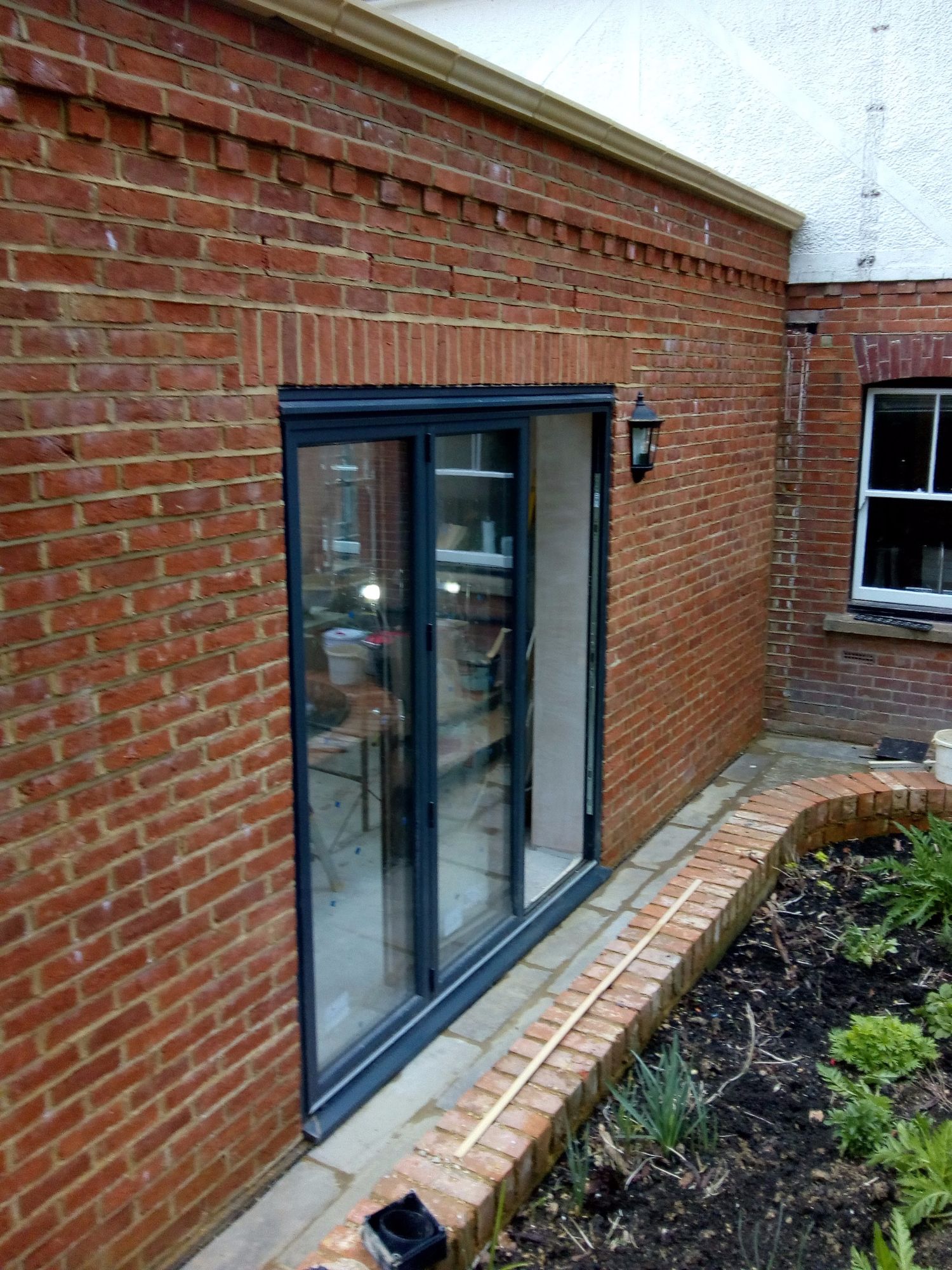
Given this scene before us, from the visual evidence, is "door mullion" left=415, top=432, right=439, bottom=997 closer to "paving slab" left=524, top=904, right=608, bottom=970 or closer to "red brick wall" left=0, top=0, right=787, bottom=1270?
"red brick wall" left=0, top=0, right=787, bottom=1270

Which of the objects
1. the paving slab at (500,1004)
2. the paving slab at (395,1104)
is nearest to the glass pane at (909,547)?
the paving slab at (500,1004)

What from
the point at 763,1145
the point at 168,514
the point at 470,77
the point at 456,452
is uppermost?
the point at 470,77

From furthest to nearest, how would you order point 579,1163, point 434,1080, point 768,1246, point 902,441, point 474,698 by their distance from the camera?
point 902,441 < point 474,698 < point 434,1080 < point 579,1163 < point 768,1246

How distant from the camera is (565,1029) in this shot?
11.8 ft

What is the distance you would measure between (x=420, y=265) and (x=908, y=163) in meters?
5.15

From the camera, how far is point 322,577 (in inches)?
142

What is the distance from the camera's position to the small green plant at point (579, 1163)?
3008mm

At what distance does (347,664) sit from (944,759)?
3849 millimetres

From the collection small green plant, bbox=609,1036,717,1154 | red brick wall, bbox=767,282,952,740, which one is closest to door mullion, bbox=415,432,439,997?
small green plant, bbox=609,1036,717,1154

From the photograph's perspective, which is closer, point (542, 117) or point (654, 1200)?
point (654, 1200)

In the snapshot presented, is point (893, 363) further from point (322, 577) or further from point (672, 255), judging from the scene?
point (322, 577)

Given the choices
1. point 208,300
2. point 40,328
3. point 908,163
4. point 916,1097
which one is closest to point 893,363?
point 908,163

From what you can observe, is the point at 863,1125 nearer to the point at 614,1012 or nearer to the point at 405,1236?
the point at 614,1012

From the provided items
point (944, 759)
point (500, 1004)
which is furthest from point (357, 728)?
point (944, 759)
